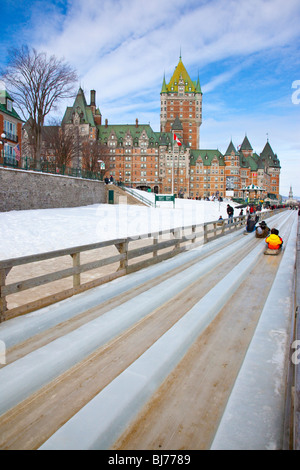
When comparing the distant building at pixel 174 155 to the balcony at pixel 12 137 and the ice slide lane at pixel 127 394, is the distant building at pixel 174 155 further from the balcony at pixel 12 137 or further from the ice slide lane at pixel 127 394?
the ice slide lane at pixel 127 394

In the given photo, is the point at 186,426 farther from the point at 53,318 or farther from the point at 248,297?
the point at 248,297

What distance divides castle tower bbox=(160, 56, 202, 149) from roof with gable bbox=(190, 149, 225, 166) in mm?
7096

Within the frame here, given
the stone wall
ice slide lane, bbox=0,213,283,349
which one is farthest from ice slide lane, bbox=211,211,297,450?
the stone wall

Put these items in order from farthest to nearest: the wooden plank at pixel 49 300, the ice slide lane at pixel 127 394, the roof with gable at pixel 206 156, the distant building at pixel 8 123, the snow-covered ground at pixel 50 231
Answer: the roof with gable at pixel 206 156 → the distant building at pixel 8 123 → the snow-covered ground at pixel 50 231 → the wooden plank at pixel 49 300 → the ice slide lane at pixel 127 394

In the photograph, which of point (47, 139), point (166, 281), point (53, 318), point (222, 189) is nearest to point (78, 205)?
point (47, 139)

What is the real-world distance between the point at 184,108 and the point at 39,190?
113 meters

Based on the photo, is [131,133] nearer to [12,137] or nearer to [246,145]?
[246,145]

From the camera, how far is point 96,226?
22547 millimetres

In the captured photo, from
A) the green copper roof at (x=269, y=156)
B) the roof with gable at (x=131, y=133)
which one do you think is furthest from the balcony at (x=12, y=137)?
the green copper roof at (x=269, y=156)

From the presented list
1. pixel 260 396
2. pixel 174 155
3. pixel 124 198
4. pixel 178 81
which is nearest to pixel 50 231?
pixel 260 396

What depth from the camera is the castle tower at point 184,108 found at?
126 metres

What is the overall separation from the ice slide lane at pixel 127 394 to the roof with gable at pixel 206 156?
11648 centimetres

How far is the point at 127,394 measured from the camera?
339cm

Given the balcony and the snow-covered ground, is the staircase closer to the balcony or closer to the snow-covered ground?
the balcony
